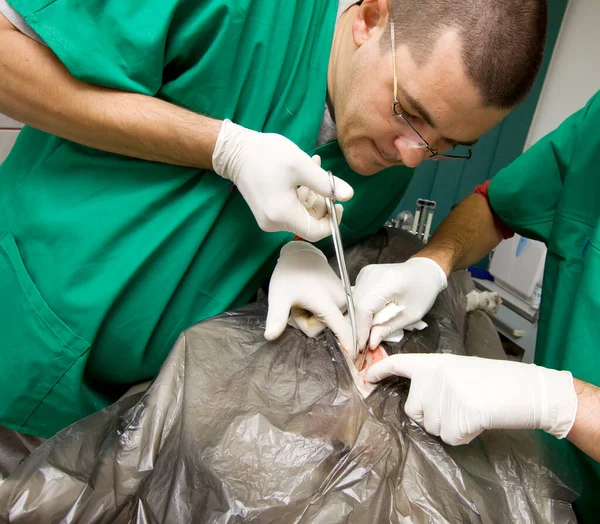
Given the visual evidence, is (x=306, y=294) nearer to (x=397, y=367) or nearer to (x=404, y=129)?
(x=397, y=367)

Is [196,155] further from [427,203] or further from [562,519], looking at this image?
[427,203]

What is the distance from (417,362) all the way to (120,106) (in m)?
0.77

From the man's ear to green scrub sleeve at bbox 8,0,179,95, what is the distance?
0.42 metres

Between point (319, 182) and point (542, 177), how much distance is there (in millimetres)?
702

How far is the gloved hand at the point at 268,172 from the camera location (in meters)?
0.91

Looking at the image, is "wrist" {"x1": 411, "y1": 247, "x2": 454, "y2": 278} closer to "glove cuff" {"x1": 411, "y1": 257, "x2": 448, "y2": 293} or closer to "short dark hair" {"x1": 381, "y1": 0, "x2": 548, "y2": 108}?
"glove cuff" {"x1": 411, "y1": 257, "x2": 448, "y2": 293}

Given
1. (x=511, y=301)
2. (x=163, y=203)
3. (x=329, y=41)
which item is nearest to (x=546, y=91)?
(x=511, y=301)

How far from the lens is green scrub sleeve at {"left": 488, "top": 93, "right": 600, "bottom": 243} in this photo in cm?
113

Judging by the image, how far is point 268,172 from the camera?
0.91 meters

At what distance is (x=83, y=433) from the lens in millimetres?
708

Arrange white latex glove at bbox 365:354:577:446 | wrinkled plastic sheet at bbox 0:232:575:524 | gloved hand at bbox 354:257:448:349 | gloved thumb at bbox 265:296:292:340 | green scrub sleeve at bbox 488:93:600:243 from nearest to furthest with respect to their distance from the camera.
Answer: wrinkled plastic sheet at bbox 0:232:575:524
white latex glove at bbox 365:354:577:446
gloved thumb at bbox 265:296:292:340
gloved hand at bbox 354:257:448:349
green scrub sleeve at bbox 488:93:600:243

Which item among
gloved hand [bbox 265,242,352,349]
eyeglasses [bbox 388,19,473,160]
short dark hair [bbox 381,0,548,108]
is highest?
short dark hair [bbox 381,0,548,108]

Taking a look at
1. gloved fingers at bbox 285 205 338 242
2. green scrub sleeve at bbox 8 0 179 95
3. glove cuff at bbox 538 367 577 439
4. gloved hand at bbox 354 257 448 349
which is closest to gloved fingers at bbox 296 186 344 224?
gloved fingers at bbox 285 205 338 242

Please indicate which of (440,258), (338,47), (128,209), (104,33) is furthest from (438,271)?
(104,33)
